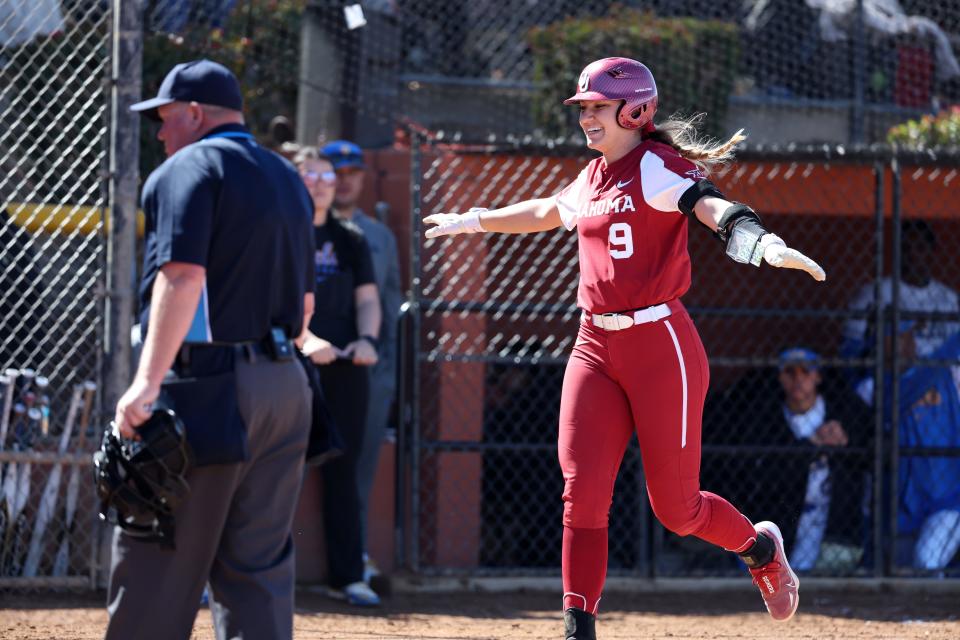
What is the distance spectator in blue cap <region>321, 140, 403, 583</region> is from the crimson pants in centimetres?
241

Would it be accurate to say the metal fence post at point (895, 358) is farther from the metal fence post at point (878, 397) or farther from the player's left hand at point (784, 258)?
the player's left hand at point (784, 258)

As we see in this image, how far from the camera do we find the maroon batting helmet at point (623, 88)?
4.58m

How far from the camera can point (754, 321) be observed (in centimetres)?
891

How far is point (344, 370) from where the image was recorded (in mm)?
6695

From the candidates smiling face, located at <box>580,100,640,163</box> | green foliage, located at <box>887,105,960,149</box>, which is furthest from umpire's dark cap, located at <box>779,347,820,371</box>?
smiling face, located at <box>580,100,640,163</box>

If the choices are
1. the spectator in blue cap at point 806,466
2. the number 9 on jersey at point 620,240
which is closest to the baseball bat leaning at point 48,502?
the number 9 on jersey at point 620,240

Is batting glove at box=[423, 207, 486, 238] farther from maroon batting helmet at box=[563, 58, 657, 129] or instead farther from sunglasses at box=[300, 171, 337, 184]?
sunglasses at box=[300, 171, 337, 184]

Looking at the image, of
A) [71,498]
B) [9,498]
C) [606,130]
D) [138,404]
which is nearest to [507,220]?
[606,130]

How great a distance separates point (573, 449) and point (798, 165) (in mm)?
3653

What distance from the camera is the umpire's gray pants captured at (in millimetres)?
3531

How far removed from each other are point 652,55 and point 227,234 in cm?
650

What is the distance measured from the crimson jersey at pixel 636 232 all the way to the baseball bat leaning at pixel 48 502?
9.96 feet

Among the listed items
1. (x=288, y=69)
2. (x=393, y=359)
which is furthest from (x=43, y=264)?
(x=288, y=69)

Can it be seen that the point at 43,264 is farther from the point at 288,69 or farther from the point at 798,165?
the point at 798,165
